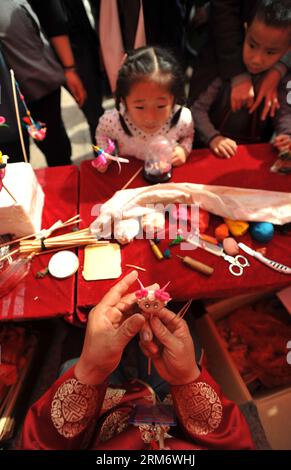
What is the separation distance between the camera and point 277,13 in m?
1.27

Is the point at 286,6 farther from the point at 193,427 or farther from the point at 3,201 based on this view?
the point at 193,427

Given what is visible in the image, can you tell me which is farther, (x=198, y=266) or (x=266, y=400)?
(x=266, y=400)

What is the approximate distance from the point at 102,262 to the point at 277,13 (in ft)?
4.00

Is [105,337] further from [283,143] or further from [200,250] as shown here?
[283,143]

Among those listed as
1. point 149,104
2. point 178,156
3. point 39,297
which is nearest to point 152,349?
point 39,297

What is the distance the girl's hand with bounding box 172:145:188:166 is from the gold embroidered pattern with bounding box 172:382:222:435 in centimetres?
89

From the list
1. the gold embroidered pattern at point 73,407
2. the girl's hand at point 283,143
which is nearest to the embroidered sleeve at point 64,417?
the gold embroidered pattern at point 73,407

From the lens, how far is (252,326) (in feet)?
5.06

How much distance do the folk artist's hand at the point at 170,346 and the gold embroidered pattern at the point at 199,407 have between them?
0.03 metres

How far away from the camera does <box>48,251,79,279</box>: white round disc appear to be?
1115 millimetres

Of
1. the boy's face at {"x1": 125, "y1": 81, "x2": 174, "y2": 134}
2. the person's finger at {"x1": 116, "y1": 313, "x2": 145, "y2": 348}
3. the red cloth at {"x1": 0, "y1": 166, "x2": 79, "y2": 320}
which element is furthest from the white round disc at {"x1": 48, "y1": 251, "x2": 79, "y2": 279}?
the boy's face at {"x1": 125, "y1": 81, "x2": 174, "y2": 134}

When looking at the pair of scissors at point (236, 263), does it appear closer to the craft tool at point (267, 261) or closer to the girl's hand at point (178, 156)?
the craft tool at point (267, 261)

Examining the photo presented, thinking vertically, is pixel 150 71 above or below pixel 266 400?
above
